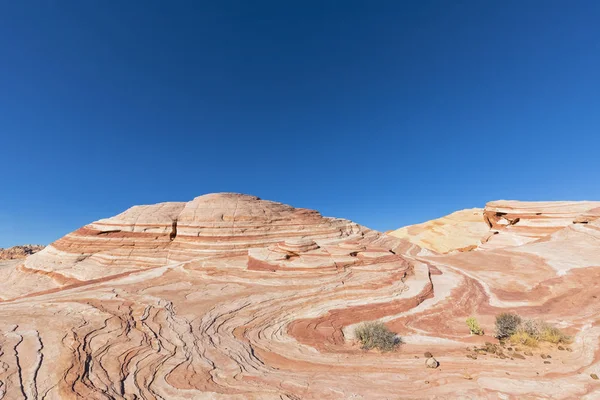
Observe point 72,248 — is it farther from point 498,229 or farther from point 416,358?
point 498,229

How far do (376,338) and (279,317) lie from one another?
557cm

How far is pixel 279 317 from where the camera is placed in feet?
49.2

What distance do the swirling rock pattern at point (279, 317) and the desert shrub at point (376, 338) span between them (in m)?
0.43

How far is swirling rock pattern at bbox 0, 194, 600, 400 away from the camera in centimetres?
827

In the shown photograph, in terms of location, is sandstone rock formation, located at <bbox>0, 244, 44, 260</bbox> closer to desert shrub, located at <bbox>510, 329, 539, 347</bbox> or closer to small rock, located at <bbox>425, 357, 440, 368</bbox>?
small rock, located at <bbox>425, 357, 440, 368</bbox>

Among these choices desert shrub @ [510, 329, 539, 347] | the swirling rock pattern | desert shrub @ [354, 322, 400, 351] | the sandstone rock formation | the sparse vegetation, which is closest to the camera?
the swirling rock pattern

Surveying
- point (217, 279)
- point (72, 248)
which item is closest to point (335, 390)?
point (217, 279)

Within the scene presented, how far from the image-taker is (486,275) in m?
21.8

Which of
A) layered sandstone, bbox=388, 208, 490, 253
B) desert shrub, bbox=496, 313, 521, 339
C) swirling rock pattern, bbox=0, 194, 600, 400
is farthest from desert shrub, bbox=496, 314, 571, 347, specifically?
layered sandstone, bbox=388, 208, 490, 253

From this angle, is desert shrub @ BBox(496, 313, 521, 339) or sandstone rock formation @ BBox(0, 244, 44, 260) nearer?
desert shrub @ BBox(496, 313, 521, 339)

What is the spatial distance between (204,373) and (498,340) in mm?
12584

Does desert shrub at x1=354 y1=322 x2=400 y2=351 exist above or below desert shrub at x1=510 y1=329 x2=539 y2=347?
above

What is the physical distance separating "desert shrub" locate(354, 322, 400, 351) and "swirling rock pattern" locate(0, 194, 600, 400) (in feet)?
1.41

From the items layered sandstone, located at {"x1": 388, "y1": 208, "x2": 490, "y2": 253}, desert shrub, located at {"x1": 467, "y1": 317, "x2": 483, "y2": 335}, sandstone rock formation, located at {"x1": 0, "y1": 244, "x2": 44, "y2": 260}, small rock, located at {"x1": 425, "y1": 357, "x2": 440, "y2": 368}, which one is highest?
sandstone rock formation, located at {"x1": 0, "y1": 244, "x2": 44, "y2": 260}
